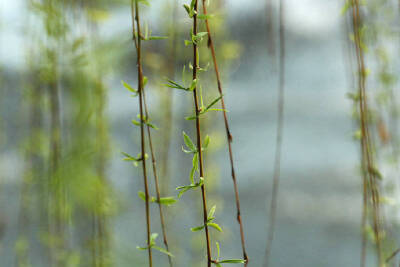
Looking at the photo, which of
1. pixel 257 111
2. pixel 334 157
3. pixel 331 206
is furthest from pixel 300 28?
pixel 331 206

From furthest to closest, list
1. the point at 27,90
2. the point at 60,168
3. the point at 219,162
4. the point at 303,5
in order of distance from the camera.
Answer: the point at 219,162, the point at 303,5, the point at 27,90, the point at 60,168

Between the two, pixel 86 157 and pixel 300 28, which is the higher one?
pixel 300 28

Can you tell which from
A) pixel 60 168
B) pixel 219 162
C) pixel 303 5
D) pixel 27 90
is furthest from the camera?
pixel 219 162

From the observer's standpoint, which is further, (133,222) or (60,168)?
(133,222)

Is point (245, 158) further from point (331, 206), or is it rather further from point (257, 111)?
point (331, 206)

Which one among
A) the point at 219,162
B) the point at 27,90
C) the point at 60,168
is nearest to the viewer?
Result: the point at 60,168

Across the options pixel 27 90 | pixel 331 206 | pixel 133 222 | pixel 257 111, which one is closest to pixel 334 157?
pixel 331 206

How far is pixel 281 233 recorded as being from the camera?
4.45 ft

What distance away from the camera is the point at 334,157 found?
4.50ft

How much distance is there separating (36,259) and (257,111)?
907mm

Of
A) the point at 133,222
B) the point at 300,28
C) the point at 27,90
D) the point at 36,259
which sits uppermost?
the point at 300,28

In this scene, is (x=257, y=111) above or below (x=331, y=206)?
above

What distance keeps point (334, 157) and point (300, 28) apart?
46cm

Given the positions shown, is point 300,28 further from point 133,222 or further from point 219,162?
point 133,222
